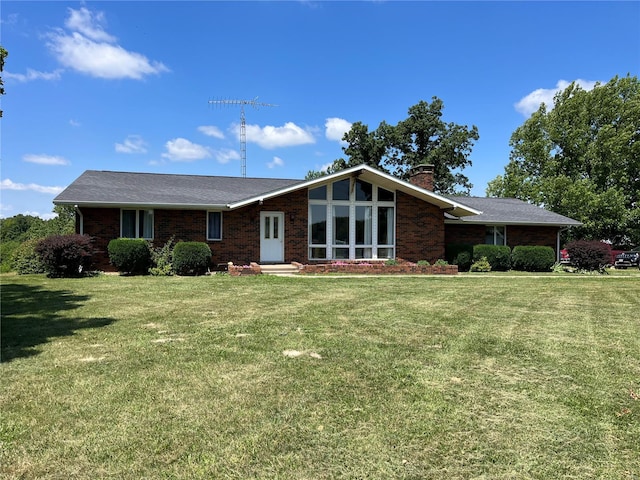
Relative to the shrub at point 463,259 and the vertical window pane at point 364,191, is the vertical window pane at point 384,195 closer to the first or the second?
the vertical window pane at point 364,191

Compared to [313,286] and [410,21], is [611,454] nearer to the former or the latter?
[313,286]

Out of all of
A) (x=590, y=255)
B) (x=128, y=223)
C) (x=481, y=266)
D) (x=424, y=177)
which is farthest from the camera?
(x=424, y=177)

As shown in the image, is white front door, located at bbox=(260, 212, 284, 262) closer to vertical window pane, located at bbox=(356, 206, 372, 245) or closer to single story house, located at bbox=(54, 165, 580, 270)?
single story house, located at bbox=(54, 165, 580, 270)

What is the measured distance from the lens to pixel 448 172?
40.3 metres

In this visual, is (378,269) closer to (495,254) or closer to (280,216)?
(280,216)

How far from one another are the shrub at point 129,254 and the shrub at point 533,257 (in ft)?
53.6

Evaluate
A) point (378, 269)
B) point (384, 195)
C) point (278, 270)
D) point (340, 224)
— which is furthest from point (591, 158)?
point (278, 270)

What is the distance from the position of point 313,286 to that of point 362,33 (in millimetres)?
12908

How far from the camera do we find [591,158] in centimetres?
3378

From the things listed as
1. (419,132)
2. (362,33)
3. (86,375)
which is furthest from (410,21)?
(419,132)

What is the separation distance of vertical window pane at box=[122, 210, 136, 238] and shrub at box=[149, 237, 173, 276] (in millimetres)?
1220

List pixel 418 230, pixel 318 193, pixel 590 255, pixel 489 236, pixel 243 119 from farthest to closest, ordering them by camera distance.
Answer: pixel 243 119
pixel 489 236
pixel 590 255
pixel 418 230
pixel 318 193

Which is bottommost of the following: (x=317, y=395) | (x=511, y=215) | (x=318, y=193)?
(x=317, y=395)

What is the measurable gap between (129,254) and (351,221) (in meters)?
8.79
